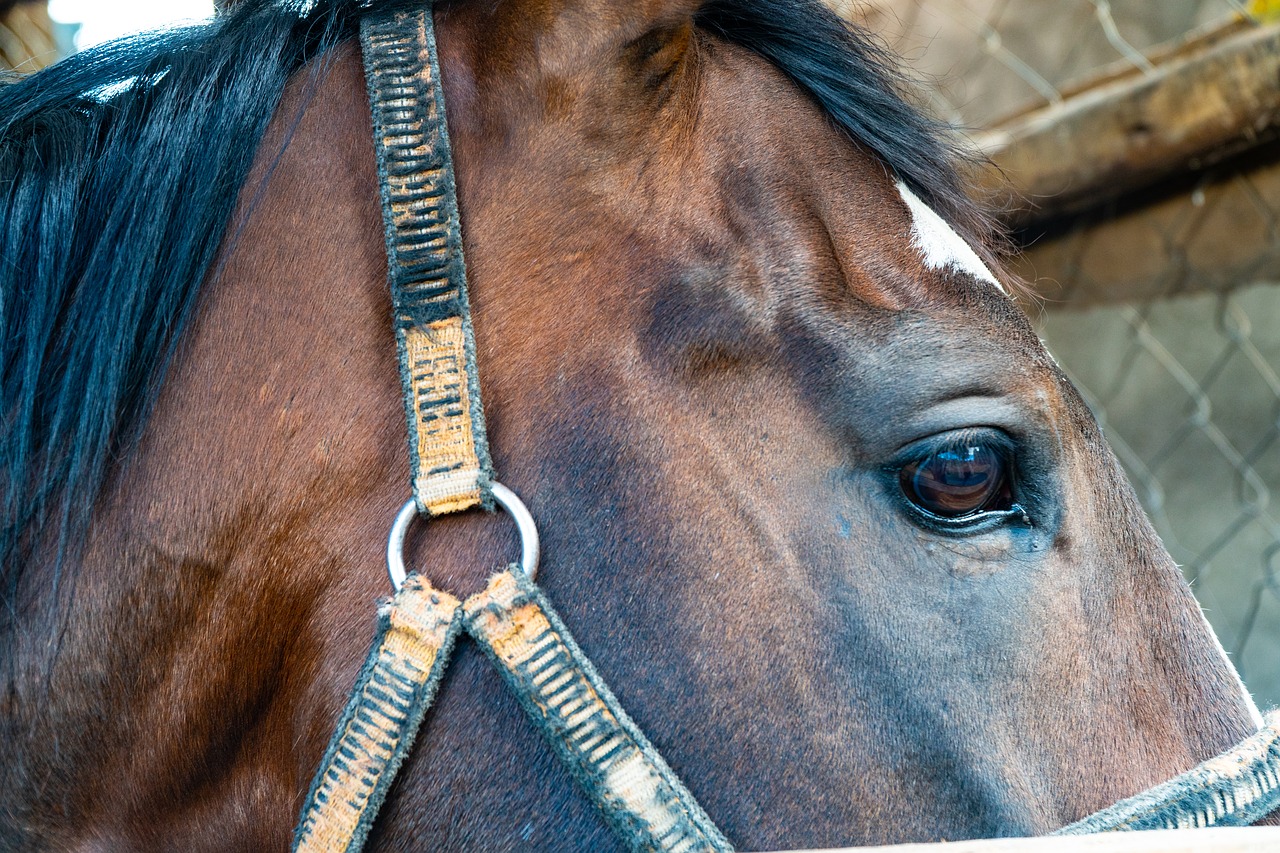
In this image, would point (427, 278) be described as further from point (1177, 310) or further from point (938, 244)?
point (1177, 310)

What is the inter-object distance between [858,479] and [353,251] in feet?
1.38

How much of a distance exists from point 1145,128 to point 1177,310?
45 centimetres

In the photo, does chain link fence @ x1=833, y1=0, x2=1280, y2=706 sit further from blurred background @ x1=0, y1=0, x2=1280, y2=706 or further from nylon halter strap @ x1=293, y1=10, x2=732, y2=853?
nylon halter strap @ x1=293, y1=10, x2=732, y2=853

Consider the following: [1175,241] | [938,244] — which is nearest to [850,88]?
[938,244]

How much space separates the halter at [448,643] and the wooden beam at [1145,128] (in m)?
1.29

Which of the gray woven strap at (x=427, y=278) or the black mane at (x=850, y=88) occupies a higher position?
the black mane at (x=850, y=88)

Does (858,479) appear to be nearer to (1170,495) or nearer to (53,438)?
(53,438)

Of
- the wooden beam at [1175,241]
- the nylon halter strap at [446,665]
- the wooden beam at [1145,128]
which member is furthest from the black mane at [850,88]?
the wooden beam at [1175,241]

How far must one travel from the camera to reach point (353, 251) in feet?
2.49

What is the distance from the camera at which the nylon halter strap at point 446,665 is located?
0.68 m

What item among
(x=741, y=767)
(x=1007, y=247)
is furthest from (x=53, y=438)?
(x=1007, y=247)

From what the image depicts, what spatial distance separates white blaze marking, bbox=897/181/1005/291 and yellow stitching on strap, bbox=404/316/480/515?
0.39 m

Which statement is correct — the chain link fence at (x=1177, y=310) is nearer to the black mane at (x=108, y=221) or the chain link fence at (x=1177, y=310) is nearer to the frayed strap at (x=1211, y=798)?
the frayed strap at (x=1211, y=798)

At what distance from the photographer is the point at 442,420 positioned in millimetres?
712
